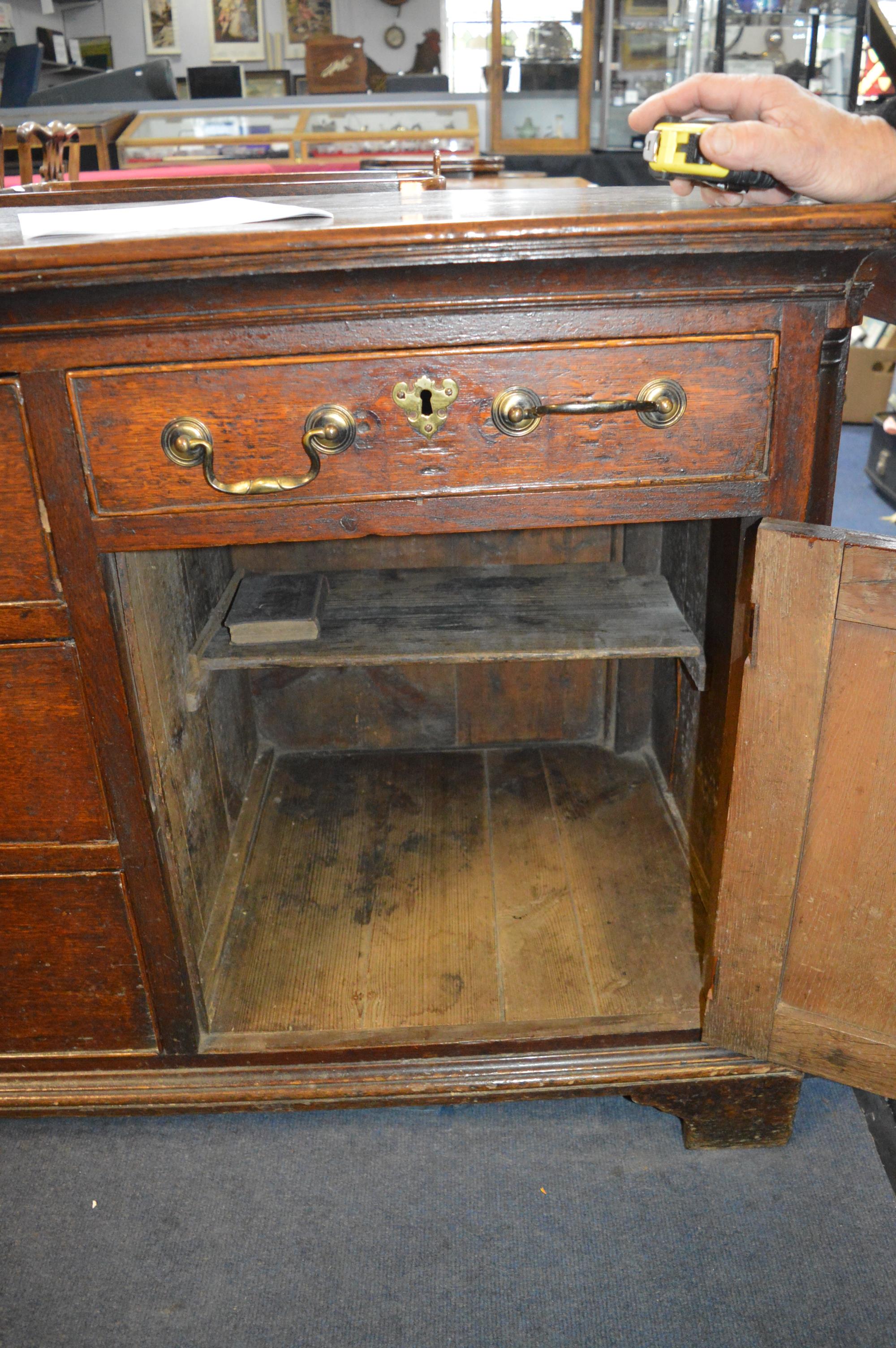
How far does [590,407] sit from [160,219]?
1.58ft

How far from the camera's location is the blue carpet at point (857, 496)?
10.4 feet

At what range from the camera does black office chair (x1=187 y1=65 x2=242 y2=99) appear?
6.34 m

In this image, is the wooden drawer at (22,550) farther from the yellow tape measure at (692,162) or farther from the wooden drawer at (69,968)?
the yellow tape measure at (692,162)

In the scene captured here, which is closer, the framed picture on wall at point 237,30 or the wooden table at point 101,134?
the wooden table at point 101,134

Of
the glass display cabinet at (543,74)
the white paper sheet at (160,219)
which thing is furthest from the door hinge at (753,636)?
the glass display cabinet at (543,74)

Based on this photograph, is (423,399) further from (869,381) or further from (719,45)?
(719,45)

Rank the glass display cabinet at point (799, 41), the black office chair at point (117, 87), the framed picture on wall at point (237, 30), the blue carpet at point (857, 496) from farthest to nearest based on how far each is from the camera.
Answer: the framed picture on wall at point (237, 30) < the black office chair at point (117, 87) < the glass display cabinet at point (799, 41) < the blue carpet at point (857, 496)

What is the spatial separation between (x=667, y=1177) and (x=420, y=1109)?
0.33 metres

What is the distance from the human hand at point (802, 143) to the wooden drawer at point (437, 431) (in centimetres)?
14

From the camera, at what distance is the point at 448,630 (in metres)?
1.38

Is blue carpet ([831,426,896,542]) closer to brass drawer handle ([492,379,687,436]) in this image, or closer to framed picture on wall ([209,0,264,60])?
brass drawer handle ([492,379,687,436])

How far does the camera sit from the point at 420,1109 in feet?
4.32

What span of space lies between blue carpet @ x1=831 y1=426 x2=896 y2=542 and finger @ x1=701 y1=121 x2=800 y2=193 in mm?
2123

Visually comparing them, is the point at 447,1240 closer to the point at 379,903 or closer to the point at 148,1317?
the point at 148,1317
